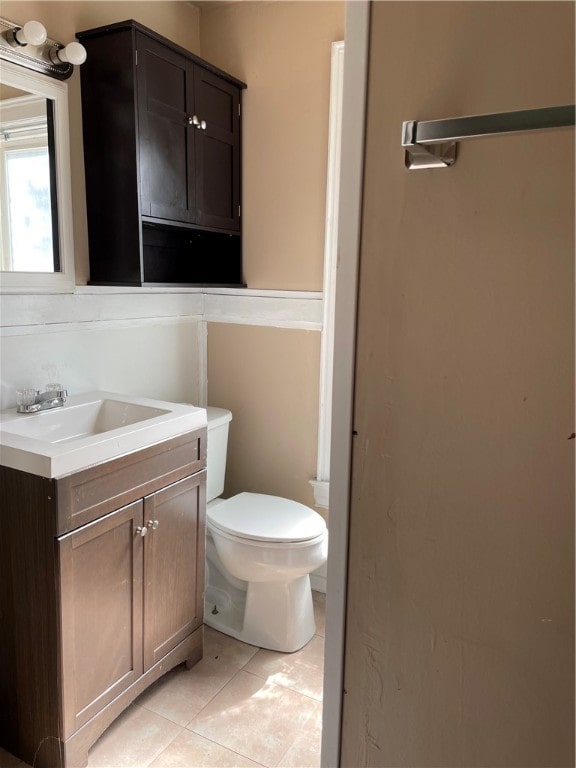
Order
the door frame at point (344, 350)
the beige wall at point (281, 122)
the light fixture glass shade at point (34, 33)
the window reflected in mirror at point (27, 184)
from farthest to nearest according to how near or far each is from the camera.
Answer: the beige wall at point (281, 122)
the window reflected in mirror at point (27, 184)
the light fixture glass shade at point (34, 33)
the door frame at point (344, 350)

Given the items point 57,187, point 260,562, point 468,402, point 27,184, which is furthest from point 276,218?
point 468,402

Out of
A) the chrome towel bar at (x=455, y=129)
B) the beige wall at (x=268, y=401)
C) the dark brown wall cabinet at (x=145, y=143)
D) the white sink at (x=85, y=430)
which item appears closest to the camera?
the chrome towel bar at (x=455, y=129)

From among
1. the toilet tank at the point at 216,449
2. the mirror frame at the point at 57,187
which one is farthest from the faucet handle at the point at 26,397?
the toilet tank at the point at 216,449

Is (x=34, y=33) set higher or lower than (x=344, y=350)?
higher

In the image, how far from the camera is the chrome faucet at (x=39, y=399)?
1.76m

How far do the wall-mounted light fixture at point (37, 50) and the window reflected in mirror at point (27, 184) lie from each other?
90mm

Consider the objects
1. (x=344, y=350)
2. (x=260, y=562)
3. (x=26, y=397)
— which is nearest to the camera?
(x=344, y=350)

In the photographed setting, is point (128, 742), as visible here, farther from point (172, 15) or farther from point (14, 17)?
point (172, 15)

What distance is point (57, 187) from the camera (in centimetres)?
191

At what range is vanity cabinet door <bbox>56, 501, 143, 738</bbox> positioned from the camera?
1480 mm

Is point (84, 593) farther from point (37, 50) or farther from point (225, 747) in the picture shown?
point (37, 50)

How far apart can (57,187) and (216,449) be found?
113 cm

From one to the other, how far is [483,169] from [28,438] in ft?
4.19

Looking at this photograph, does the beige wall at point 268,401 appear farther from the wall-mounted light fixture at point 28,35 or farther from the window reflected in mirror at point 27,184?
the wall-mounted light fixture at point 28,35
